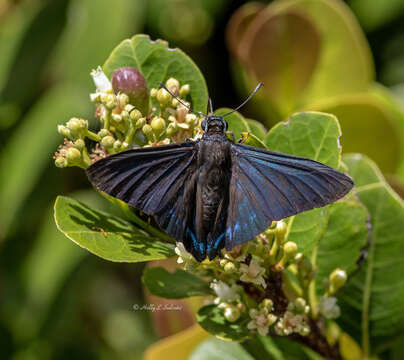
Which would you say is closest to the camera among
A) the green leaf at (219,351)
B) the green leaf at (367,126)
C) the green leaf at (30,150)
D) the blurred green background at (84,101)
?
the green leaf at (219,351)

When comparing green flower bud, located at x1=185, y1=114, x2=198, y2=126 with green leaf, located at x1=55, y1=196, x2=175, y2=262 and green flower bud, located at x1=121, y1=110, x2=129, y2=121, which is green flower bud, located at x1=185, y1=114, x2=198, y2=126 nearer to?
green flower bud, located at x1=121, y1=110, x2=129, y2=121

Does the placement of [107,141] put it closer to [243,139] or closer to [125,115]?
[125,115]

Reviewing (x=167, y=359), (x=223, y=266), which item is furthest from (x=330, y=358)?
(x=167, y=359)

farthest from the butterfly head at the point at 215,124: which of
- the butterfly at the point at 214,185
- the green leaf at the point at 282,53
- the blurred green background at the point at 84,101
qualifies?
the green leaf at the point at 282,53

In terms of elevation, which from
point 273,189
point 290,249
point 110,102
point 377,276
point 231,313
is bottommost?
point 377,276

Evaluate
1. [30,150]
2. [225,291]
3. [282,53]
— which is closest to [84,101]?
[30,150]

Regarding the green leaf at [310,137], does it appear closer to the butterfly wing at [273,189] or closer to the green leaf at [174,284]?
the butterfly wing at [273,189]

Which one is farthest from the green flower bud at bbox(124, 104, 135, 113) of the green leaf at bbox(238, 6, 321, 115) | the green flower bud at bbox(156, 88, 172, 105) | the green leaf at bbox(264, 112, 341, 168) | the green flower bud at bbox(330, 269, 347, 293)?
the green leaf at bbox(238, 6, 321, 115)
